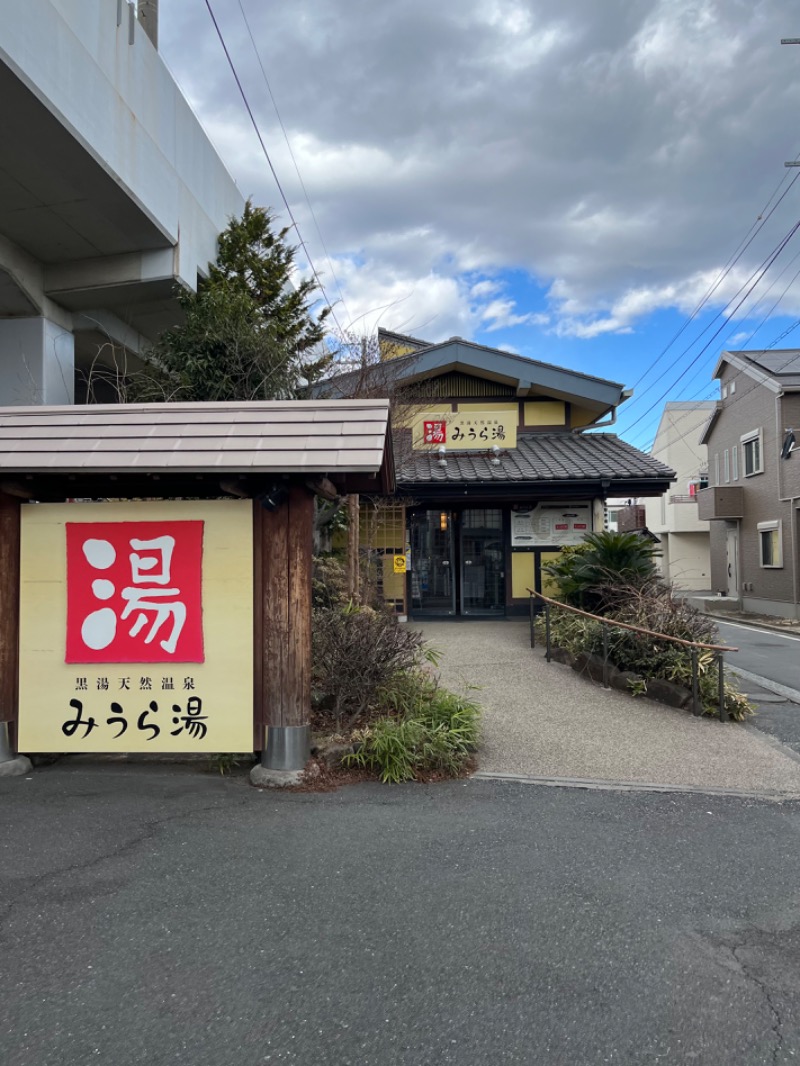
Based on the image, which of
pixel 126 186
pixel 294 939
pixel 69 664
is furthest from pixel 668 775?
pixel 126 186

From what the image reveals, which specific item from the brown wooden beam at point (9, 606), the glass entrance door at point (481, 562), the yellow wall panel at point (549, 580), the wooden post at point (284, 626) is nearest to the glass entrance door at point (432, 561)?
the glass entrance door at point (481, 562)

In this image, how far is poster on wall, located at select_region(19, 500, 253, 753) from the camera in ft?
16.7

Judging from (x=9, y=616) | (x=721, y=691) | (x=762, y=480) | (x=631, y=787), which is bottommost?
(x=631, y=787)

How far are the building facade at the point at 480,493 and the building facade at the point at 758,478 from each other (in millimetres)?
9759

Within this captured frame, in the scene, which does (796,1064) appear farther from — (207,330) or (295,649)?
(207,330)

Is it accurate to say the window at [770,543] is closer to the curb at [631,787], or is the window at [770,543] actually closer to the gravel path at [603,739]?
the gravel path at [603,739]

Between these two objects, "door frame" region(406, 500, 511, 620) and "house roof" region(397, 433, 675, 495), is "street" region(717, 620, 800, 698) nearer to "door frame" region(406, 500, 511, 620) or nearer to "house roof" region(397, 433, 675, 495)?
"house roof" region(397, 433, 675, 495)

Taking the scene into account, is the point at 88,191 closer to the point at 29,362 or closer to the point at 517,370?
the point at 29,362

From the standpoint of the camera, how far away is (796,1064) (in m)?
2.36

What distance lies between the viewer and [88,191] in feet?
29.0

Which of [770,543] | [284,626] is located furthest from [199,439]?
[770,543]

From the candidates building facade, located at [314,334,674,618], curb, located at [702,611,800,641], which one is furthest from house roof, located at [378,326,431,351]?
curb, located at [702,611,800,641]

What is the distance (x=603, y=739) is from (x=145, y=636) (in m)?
4.07

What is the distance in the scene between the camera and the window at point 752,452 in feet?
75.2
